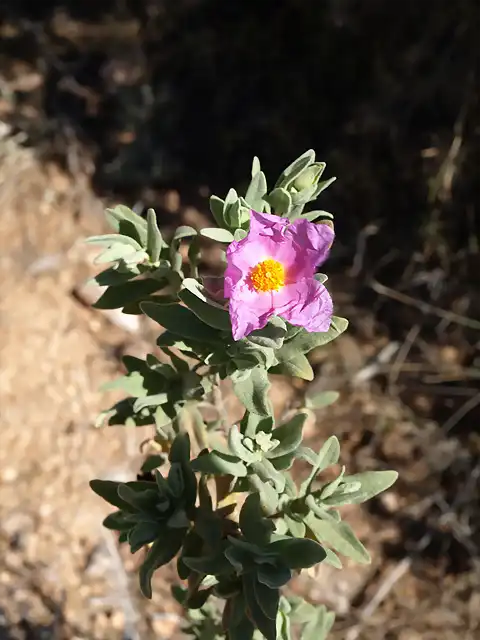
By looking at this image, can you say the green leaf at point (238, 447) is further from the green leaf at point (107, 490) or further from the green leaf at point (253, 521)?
the green leaf at point (107, 490)

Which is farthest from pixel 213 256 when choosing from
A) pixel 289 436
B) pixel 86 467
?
pixel 289 436

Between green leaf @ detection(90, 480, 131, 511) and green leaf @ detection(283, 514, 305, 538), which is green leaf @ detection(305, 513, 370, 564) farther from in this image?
green leaf @ detection(90, 480, 131, 511)

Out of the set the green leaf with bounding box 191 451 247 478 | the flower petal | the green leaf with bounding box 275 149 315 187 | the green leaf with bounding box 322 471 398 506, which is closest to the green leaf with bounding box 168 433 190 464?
the green leaf with bounding box 191 451 247 478

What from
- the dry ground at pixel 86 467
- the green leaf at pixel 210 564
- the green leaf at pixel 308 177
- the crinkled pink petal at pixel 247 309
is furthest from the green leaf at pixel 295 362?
the dry ground at pixel 86 467

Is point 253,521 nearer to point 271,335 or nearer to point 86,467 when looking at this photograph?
point 271,335

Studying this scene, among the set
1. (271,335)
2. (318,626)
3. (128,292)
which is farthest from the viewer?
(318,626)

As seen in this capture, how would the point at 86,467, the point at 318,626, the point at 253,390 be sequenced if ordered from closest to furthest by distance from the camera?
1. the point at 253,390
2. the point at 318,626
3. the point at 86,467
